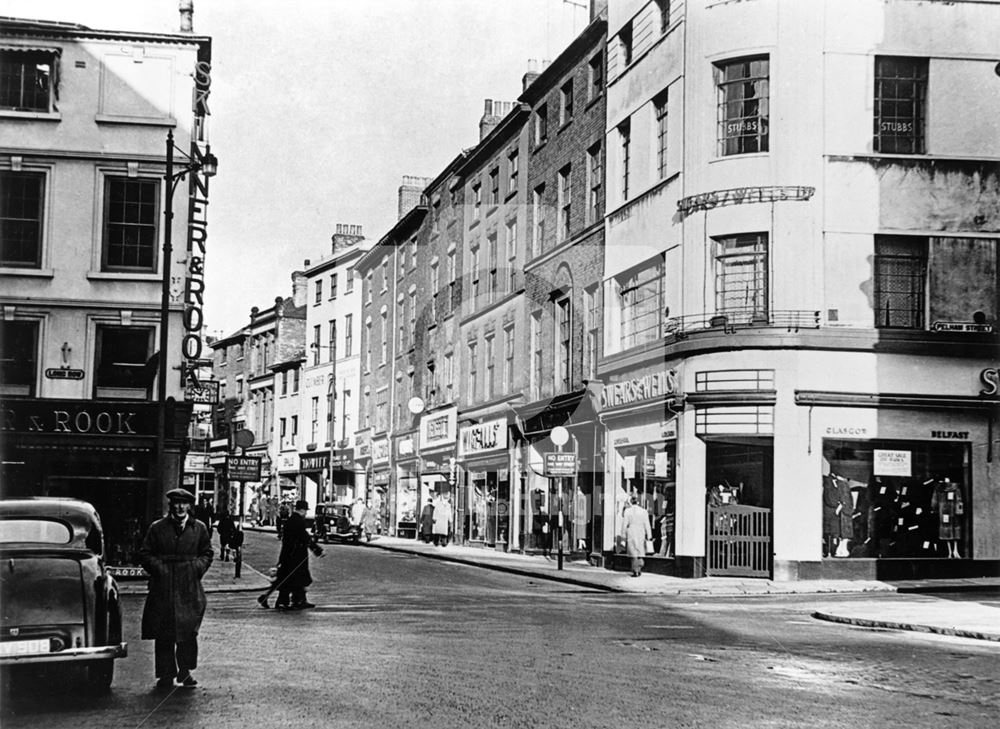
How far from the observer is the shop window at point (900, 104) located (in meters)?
25.5

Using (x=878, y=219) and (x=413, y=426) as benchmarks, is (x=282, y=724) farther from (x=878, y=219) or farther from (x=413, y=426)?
(x=413, y=426)

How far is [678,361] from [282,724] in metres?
19.0

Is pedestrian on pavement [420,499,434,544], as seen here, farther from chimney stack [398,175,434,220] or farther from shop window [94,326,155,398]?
chimney stack [398,175,434,220]

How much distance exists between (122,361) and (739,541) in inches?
572

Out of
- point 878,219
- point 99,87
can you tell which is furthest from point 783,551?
point 99,87

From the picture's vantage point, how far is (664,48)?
92.2ft

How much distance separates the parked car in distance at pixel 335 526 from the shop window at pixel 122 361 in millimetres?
18419

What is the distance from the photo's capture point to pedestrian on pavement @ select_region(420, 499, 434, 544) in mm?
44844

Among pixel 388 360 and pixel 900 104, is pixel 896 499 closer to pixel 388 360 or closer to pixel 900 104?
pixel 900 104

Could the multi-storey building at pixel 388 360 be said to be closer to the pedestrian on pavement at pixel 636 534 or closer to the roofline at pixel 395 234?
the roofline at pixel 395 234

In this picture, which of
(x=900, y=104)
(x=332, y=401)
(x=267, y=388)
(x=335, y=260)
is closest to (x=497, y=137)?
(x=900, y=104)

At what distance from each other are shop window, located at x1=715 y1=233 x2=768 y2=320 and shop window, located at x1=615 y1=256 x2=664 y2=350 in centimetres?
233

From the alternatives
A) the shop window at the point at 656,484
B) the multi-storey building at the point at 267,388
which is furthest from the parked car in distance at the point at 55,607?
the multi-storey building at the point at 267,388

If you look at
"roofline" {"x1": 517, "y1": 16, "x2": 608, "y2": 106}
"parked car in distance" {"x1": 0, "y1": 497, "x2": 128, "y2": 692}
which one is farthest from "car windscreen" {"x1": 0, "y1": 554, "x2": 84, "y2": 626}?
"roofline" {"x1": 517, "y1": 16, "x2": 608, "y2": 106}
